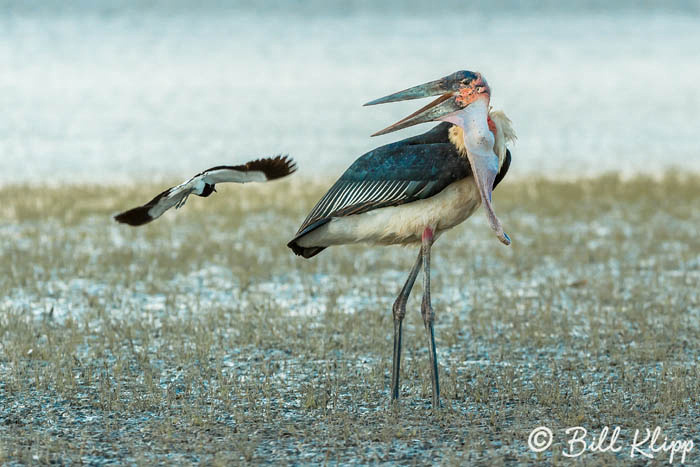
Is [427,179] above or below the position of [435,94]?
below

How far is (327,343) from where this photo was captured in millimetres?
10461

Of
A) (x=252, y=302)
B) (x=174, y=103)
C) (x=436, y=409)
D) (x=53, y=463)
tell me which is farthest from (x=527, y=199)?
(x=174, y=103)

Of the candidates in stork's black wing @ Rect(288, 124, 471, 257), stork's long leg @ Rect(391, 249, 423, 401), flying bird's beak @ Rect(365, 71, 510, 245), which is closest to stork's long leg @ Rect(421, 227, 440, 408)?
stork's long leg @ Rect(391, 249, 423, 401)

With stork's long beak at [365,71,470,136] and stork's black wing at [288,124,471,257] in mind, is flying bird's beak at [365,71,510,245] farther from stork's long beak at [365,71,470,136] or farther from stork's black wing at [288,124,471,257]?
stork's black wing at [288,124,471,257]

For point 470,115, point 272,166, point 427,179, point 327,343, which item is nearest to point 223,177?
point 272,166

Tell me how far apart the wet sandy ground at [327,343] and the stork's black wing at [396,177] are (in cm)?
137

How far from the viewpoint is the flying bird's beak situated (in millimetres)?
7781

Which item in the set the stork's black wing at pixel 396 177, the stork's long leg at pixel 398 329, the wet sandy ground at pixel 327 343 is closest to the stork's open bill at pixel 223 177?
the stork's black wing at pixel 396 177

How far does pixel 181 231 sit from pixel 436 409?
10.7 metres

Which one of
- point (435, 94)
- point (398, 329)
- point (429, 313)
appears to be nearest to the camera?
point (435, 94)

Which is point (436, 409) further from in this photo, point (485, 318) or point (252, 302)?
point (252, 302)

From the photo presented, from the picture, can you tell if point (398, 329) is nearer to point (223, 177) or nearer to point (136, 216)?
point (223, 177)

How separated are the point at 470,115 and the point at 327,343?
327 centimetres

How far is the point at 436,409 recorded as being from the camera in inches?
319
